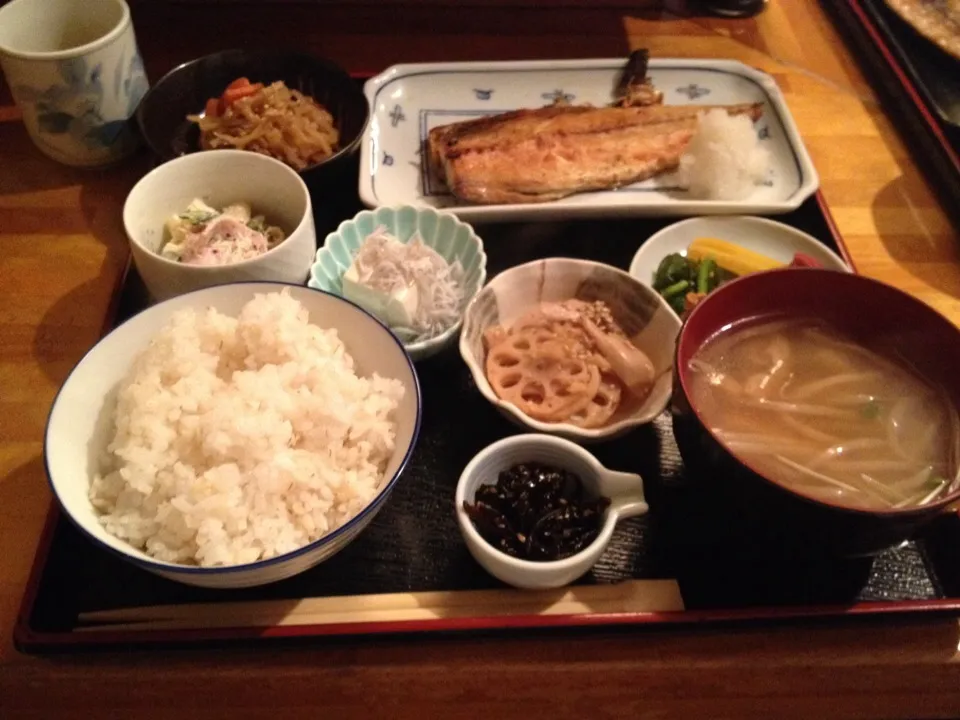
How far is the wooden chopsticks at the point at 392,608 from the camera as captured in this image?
1.16 m

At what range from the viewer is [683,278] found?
5.61 ft

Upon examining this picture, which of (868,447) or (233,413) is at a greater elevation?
(868,447)

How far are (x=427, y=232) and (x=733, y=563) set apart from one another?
1.00m

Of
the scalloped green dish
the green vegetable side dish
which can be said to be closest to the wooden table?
the green vegetable side dish

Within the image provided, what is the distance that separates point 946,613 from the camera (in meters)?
1.20

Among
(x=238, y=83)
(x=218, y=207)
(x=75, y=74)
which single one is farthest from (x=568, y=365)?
(x=75, y=74)

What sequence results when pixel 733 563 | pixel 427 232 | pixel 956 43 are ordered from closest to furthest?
pixel 733 563 → pixel 427 232 → pixel 956 43

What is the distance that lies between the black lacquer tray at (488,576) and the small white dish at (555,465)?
74 millimetres

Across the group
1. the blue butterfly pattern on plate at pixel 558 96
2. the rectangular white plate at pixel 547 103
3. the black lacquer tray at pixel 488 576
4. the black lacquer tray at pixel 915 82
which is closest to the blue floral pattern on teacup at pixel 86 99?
the rectangular white plate at pixel 547 103

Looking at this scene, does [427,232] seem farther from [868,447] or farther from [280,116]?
[868,447]

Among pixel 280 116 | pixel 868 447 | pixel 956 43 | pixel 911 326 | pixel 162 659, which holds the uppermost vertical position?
pixel 956 43

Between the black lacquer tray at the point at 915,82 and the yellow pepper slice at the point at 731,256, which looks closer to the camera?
the yellow pepper slice at the point at 731,256

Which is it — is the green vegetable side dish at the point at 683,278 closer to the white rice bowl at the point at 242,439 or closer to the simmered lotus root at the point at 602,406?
the simmered lotus root at the point at 602,406

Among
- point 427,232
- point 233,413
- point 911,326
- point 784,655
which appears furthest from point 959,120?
point 233,413
